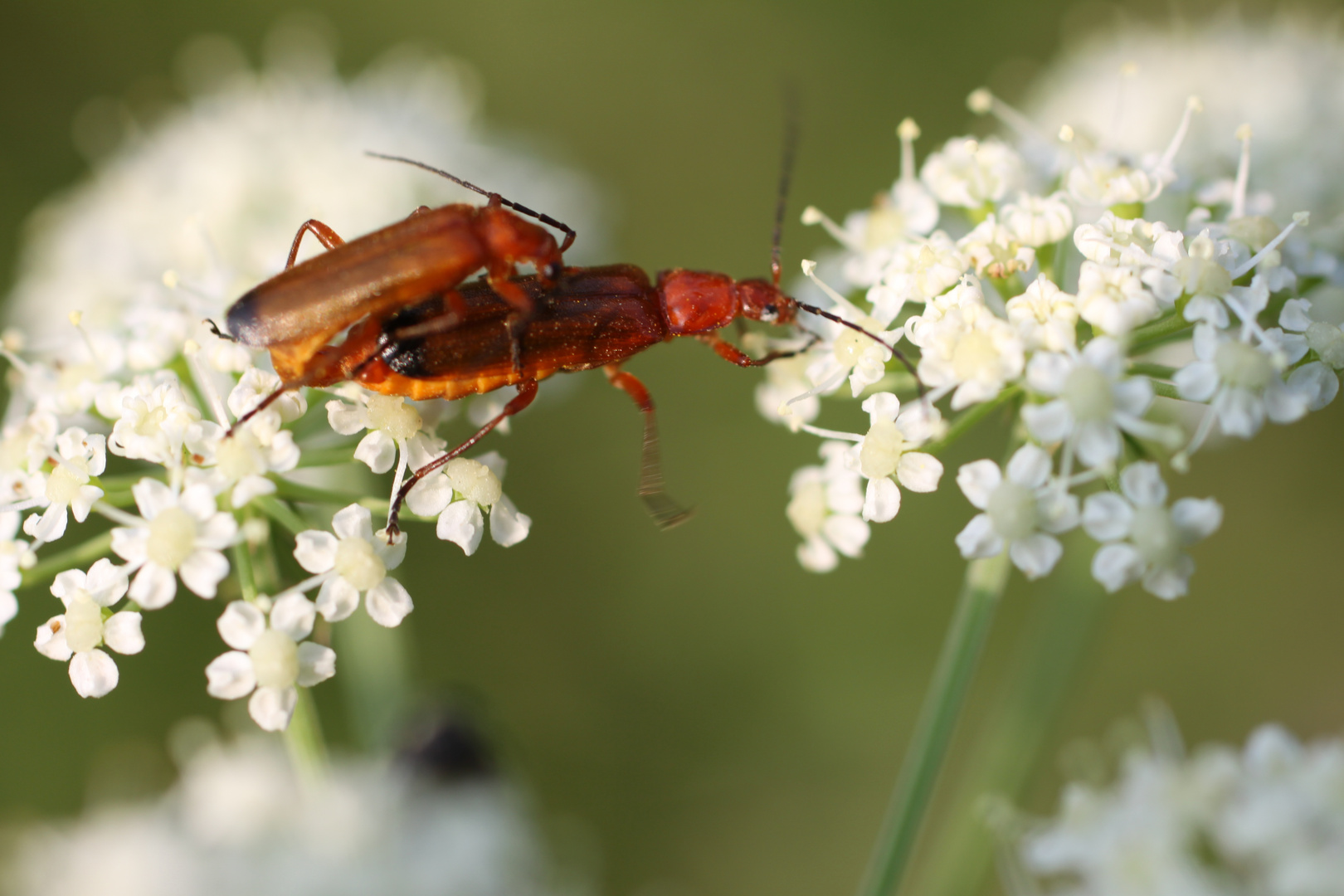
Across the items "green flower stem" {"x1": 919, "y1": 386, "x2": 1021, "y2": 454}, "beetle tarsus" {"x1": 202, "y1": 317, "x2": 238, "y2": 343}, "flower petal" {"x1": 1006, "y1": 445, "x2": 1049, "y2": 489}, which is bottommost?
"beetle tarsus" {"x1": 202, "y1": 317, "x2": 238, "y2": 343}

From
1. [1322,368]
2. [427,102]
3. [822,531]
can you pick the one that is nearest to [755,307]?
[822,531]

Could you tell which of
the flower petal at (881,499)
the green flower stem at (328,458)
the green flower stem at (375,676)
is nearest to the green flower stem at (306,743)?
the green flower stem at (328,458)

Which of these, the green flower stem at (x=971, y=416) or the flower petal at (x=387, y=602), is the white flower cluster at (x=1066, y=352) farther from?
the flower petal at (x=387, y=602)

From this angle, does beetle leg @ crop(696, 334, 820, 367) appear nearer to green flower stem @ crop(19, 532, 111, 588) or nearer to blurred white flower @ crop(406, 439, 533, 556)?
blurred white flower @ crop(406, 439, 533, 556)

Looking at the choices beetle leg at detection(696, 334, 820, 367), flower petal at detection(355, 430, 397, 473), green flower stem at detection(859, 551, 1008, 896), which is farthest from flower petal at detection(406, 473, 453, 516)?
green flower stem at detection(859, 551, 1008, 896)

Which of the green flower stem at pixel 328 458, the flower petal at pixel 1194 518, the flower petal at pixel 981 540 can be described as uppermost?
the flower petal at pixel 1194 518

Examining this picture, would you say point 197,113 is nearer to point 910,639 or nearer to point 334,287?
point 334,287
